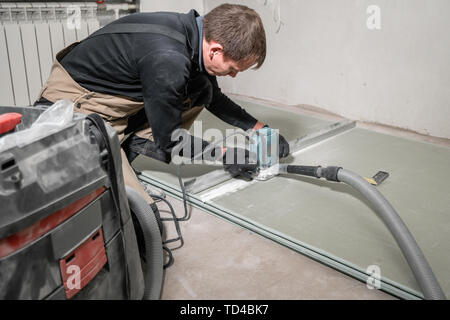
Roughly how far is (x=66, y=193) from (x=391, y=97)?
259 centimetres

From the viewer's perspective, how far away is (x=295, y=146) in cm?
234

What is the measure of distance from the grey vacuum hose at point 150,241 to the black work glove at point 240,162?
2.26ft

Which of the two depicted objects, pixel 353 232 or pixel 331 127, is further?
pixel 331 127

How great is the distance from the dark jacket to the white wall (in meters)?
1.64

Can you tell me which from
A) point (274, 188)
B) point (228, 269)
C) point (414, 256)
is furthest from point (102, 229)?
point (274, 188)

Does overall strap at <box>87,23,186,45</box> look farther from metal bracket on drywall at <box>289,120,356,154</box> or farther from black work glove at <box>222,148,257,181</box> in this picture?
metal bracket on drywall at <box>289,120,356,154</box>

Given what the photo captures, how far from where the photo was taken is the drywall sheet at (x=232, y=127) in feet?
6.81

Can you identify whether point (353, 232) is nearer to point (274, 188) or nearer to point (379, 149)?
point (274, 188)

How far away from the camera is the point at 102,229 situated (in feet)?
2.98

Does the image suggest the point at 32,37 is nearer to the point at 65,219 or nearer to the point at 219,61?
the point at 219,61

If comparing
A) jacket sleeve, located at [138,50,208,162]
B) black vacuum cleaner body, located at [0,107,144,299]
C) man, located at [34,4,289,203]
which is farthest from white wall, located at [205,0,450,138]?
black vacuum cleaner body, located at [0,107,144,299]

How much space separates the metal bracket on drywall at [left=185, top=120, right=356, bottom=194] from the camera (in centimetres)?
186

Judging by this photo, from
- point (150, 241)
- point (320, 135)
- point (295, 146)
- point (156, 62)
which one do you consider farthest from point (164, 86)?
point (320, 135)

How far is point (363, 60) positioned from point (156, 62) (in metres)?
1.99
